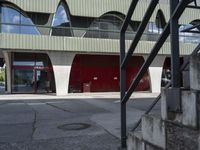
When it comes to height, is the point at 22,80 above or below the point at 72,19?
below

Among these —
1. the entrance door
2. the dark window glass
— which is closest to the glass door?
the entrance door

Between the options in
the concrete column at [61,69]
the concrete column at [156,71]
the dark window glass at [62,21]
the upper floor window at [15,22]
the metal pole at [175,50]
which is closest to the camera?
the metal pole at [175,50]

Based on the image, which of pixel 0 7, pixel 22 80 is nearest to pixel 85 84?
pixel 22 80

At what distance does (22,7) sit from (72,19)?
4.83 m

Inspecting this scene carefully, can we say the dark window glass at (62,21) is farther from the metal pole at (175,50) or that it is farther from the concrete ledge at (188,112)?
the concrete ledge at (188,112)

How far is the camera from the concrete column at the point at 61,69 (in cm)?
2588

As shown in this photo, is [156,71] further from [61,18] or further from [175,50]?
[175,50]

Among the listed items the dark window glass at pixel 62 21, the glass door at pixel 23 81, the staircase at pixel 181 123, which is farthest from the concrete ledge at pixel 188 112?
the glass door at pixel 23 81

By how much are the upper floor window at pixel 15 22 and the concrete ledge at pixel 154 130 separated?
74.0 ft

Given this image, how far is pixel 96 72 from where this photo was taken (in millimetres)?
32219

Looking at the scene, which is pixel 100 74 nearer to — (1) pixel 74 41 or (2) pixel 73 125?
(1) pixel 74 41

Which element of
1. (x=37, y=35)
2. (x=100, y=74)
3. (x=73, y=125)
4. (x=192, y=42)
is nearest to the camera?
(x=73, y=125)

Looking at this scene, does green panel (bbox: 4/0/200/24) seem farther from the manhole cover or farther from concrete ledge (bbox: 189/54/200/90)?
concrete ledge (bbox: 189/54/200/90)

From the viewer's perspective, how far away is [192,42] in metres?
29.8
